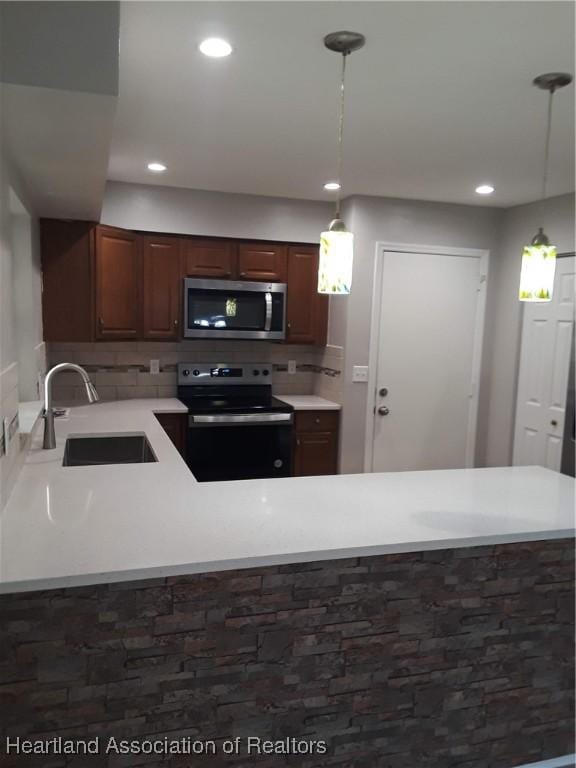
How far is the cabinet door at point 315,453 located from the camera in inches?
167

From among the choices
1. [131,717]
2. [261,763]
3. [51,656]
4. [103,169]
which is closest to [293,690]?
[261,763]

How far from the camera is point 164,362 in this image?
4.44 metres

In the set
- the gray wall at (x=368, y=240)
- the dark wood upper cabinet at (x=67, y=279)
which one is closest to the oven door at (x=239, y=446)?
the gray wall at (x=368, y=240)

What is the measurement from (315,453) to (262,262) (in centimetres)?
153

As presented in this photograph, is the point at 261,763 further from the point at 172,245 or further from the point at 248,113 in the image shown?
the point at 172,245

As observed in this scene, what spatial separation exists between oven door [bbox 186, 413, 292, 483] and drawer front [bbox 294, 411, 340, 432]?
9cm

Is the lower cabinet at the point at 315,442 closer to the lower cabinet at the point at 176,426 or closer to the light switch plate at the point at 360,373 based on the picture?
the light switch plate at the point at 360,373

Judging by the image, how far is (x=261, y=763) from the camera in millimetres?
1630

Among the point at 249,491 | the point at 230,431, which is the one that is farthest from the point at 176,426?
the point at 249,491

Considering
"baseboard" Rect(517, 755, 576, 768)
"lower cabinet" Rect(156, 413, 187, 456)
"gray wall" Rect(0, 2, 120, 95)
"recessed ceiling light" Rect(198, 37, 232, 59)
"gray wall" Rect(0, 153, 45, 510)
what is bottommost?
"baseboard" Rect(517, 755, 576, 768)

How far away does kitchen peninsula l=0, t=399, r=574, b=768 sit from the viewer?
145 cm

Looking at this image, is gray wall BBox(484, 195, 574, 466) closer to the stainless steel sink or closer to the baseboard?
the baseboard

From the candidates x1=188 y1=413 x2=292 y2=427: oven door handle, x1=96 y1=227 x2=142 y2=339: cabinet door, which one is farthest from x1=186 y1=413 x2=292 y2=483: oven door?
x1=96 y1=227 x2=142 y2=339: cabinet door

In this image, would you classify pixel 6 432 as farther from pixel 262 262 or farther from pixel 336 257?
pixel 262 262
